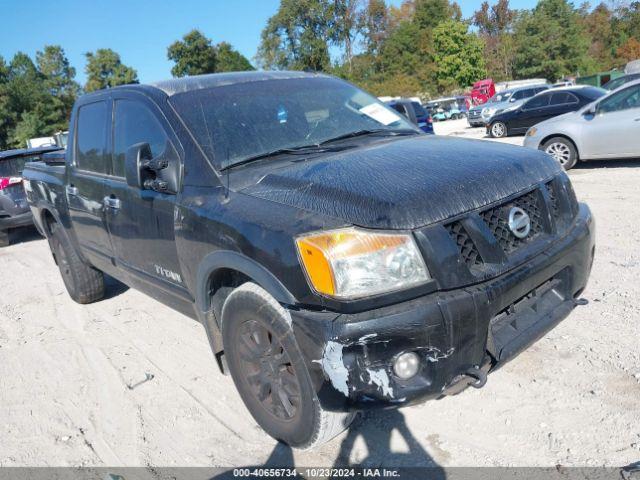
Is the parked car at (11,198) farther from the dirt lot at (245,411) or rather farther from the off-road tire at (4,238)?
the dirt lot at (245,411)

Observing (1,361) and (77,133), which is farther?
(77,133)

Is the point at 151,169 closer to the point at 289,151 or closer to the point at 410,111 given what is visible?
the point at 289,151

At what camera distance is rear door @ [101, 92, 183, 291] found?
3018mm

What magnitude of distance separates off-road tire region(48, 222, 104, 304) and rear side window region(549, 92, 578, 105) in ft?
42.7

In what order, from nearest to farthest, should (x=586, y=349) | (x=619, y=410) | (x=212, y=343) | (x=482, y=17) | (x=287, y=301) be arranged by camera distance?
1. (x=287, y=301)
2. (x=619, y=410)
3. (x=212, y=343)
4. (x=586, y=349)
5. (x=482, y=17)

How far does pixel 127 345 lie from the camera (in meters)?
4.08

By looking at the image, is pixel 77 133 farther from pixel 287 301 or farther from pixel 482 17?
pixel 482 17

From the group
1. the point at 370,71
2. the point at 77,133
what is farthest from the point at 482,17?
the point at 77,133

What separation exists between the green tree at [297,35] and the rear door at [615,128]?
167ft

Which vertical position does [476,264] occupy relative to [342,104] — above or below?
below

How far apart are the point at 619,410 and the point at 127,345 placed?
11.0ft

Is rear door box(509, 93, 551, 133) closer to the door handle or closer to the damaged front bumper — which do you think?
the door handle

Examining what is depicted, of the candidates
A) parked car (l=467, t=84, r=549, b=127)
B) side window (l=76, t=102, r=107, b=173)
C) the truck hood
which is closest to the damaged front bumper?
the truck hood

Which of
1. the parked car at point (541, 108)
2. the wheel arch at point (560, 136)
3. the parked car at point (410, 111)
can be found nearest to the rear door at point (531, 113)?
the parked car at point (541, 108)
